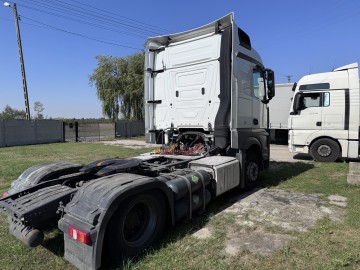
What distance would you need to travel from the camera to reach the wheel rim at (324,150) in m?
10.8

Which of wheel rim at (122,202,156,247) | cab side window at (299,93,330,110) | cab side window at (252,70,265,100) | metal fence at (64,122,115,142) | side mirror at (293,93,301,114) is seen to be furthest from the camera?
metal fence at (64,122,115,142)

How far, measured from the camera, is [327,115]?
1070cm

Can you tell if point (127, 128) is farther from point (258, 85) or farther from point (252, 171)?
point (252, 171)

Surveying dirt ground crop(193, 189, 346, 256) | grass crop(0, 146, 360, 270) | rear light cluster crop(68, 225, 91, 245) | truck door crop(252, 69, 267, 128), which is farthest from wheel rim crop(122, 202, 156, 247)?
truck door crop(252, 69, 267, 128)

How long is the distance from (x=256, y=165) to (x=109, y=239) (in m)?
4.48

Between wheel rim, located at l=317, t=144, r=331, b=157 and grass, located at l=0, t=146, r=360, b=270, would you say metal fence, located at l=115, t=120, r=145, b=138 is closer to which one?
wheel rim, located at l=317, t=144, r=331, b=157

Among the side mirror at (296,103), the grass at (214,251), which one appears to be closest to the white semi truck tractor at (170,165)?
the grass at (214,251)

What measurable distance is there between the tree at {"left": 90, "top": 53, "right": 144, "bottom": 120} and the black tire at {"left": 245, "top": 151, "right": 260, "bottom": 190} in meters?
24.6

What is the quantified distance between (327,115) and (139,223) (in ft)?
30.6

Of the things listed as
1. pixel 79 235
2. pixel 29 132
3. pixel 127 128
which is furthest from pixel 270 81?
pixel 127 128

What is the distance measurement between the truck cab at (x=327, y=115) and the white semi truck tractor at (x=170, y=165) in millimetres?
4285

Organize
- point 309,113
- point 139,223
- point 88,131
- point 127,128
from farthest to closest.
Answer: point 127,128, point 88,131, point 309,113, point 139,223

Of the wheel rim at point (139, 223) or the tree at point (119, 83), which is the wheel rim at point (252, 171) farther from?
the tree at point (119, 83)

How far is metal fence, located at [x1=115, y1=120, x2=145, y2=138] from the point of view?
27.9 meters
